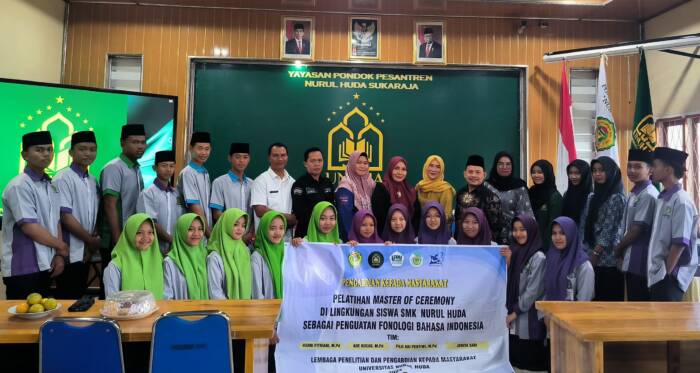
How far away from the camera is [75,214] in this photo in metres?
3.56

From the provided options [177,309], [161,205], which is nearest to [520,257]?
[177,309]

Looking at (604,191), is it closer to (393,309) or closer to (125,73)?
(393,309)

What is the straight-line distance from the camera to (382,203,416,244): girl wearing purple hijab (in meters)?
3.35

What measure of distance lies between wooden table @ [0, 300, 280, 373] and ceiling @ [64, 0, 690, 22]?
12.2 feet

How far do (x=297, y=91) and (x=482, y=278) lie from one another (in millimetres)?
3229

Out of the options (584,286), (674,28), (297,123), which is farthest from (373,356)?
(674,28)

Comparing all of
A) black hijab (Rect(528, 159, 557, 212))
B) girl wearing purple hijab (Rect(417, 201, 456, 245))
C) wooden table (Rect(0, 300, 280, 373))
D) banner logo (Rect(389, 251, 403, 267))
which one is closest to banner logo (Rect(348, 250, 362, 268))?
banner logo (Rect(389, 251, 403, 267))

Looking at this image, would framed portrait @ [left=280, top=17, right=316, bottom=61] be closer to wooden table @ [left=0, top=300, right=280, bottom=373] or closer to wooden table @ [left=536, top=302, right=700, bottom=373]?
wooden table @ [left=0, top=300, right=280, bottom=373]

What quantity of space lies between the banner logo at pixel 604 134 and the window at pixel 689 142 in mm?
710

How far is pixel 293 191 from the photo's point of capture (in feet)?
12.6

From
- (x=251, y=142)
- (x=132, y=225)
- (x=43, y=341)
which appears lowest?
(x=43, y=341)

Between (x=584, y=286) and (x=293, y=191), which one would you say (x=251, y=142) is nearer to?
(x=293, y=191)

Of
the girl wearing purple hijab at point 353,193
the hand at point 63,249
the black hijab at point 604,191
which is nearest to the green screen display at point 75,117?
the hand at point 63,249

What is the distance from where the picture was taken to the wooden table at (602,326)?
1894 mm
